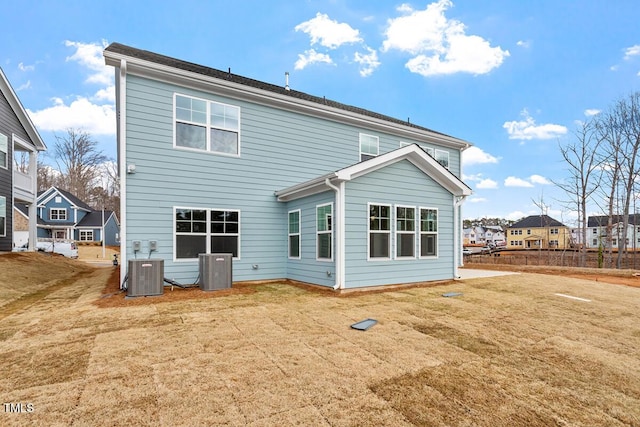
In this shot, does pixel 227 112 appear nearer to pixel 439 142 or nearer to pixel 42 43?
pixel 439 142

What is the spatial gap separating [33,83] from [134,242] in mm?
26539

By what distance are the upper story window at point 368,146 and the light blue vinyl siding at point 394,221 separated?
9.62 ft

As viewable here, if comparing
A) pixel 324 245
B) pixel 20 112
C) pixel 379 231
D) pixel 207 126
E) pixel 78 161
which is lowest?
pixel 324 245

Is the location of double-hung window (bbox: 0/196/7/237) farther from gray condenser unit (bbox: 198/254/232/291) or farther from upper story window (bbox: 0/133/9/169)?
gray condenser unit (bbox: 198/254/232/291)

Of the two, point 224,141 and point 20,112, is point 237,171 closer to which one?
point 224,141

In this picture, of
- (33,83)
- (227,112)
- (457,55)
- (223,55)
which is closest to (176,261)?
(227,112)

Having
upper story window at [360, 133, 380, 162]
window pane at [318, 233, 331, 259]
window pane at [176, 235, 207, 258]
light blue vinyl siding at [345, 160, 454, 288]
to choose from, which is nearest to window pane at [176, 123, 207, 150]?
window pane at [176, 235, 207, 258]

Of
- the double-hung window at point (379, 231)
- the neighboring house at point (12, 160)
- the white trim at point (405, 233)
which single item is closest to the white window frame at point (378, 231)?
the double-hung window at point (379, 231)

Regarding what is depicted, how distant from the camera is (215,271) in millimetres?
7875

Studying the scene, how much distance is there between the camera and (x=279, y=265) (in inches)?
378

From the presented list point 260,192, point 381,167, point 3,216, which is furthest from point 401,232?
point 3,216

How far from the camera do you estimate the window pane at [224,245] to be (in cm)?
873

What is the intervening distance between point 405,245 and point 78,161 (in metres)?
39.7

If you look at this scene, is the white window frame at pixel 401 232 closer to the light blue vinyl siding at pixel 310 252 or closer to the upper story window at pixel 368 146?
the light blue vinyl siding at pixel 310 252
